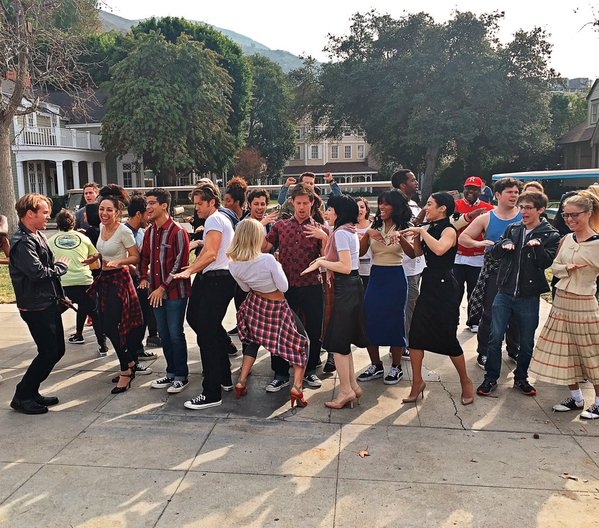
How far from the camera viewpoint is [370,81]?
37281 millimetres

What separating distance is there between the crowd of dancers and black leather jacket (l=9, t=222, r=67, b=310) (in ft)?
0.03

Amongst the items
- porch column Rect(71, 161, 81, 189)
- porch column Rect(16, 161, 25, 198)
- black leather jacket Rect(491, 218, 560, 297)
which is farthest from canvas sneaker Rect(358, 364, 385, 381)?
porch column Rect(71, 161, 81, 189)

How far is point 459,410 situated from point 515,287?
113 centimetres

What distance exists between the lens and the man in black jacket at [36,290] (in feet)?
14.2

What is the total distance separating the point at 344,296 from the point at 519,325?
1606 millimetres

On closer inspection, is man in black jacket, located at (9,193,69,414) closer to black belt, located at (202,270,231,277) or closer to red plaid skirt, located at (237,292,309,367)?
black belt, located at (202,270,231,277)

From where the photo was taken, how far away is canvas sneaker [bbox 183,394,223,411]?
4.51 meters

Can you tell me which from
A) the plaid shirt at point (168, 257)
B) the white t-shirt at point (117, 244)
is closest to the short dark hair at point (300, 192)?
the plaid shirt at point (168, 257)

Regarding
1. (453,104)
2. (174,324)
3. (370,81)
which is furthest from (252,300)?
(370,81)

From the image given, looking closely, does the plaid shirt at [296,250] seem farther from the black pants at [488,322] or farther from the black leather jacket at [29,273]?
the black leather jacket at [29,273]

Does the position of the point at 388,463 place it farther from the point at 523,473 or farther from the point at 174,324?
the point at 174,324

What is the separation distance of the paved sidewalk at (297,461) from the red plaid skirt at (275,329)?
0.49 meters

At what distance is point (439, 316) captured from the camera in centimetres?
445

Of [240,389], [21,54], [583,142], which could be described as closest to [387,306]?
[240,389]
